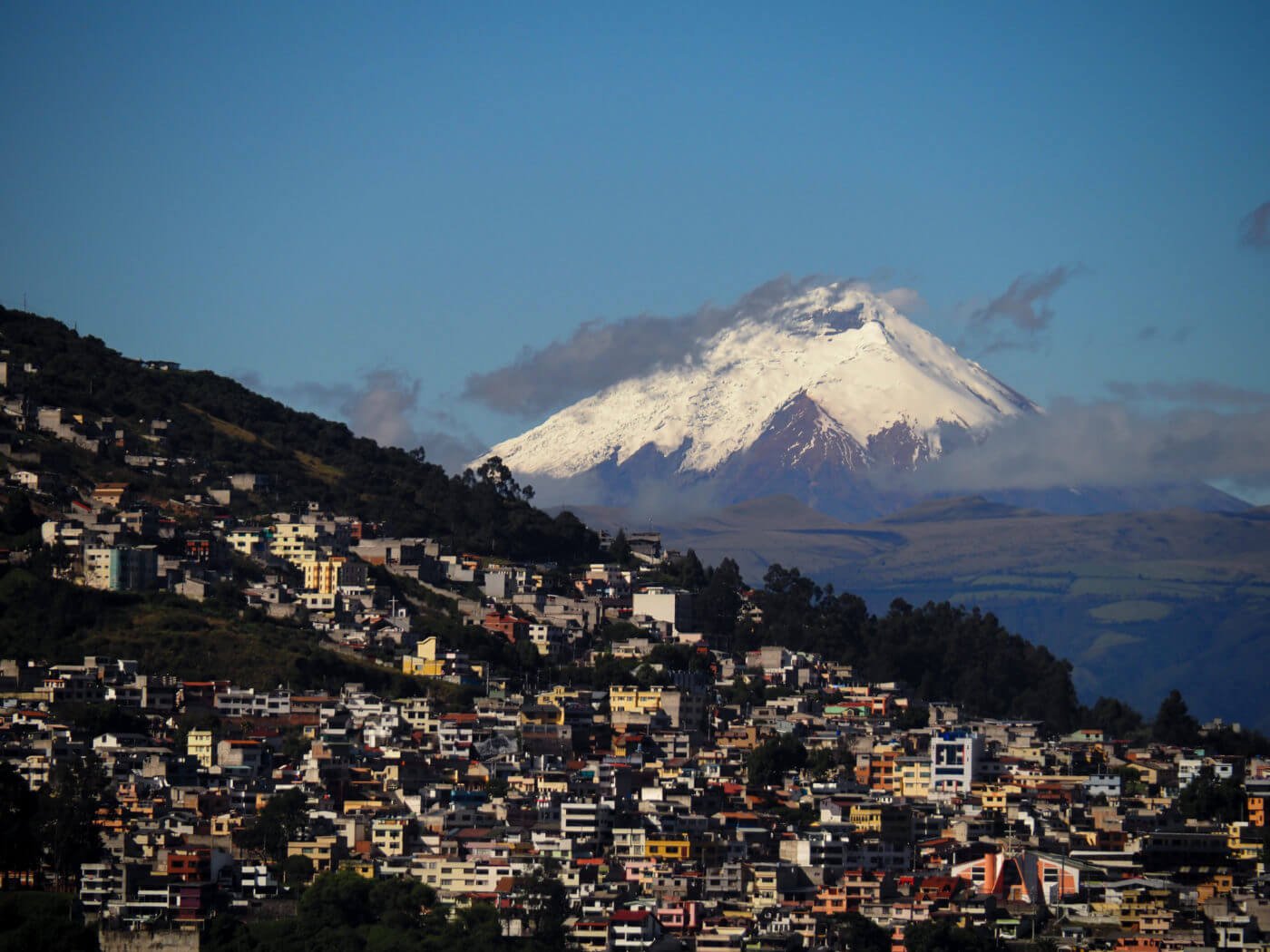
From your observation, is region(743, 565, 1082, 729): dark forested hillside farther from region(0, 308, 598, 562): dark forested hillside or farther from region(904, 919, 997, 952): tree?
region(904, 919, 997, 952): tree

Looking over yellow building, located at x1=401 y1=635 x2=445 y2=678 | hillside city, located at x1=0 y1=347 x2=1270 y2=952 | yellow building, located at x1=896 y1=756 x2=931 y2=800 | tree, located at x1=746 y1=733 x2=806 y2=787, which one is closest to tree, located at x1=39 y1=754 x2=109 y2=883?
hillside city, located at x1=0 y1=347 x2=1270 y2=952

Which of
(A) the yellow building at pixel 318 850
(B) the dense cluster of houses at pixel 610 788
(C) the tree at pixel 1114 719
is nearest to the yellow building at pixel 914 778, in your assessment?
(B) the dense cluster of houses at pixel 610 788

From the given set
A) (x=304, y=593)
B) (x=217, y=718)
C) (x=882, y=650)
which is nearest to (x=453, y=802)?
(x=217, y=718)

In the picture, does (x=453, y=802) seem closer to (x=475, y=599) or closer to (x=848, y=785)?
(x=848, y=785)

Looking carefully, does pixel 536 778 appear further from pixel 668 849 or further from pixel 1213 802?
pixel 1213 802

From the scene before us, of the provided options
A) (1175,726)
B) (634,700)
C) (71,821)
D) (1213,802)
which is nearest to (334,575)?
(634,700)

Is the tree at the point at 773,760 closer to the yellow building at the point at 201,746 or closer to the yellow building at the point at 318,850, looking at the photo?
the yellow building at the point at 318,850

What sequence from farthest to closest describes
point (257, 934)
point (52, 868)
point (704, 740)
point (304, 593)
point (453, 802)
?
1. point (304, 593)
2. point (704, 740)
3. point (453, 802)
4. point (52, 868)
5. point (257, 934)

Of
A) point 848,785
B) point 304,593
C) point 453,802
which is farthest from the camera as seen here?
point 304,593
